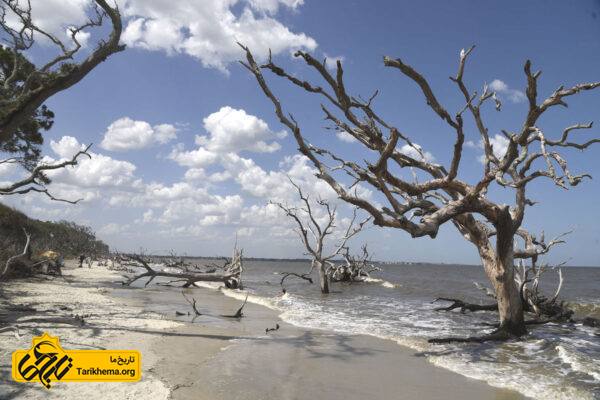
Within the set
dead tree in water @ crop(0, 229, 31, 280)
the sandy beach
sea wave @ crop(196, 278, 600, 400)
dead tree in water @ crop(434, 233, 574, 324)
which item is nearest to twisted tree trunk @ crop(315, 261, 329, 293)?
sea wave @ crop(196, 278, 600, 400)

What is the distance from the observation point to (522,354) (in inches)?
317

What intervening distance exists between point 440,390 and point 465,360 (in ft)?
7.03

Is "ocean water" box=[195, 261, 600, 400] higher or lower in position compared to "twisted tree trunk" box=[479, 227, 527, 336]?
lower

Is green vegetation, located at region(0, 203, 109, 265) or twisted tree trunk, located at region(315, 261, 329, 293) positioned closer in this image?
green vegetation, located at region(0, 203, 109, 265)

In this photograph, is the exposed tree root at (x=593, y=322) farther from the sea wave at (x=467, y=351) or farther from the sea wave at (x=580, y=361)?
the sea wave at (x=580, y=361)

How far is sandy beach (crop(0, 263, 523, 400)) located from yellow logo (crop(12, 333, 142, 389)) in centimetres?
15

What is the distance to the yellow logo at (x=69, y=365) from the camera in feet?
15.5

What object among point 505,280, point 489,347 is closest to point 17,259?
point 489,347

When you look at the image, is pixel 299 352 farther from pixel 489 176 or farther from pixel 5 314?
pixel 5 314

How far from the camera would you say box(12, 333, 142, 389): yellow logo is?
473cm

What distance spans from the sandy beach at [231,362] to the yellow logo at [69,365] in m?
0.15

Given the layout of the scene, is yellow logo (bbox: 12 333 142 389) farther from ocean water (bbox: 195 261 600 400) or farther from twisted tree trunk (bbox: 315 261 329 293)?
twisted tree trunk (bbox: 315 261 329 293)

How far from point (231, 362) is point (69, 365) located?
2307mm

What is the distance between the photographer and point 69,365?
5.15 m
